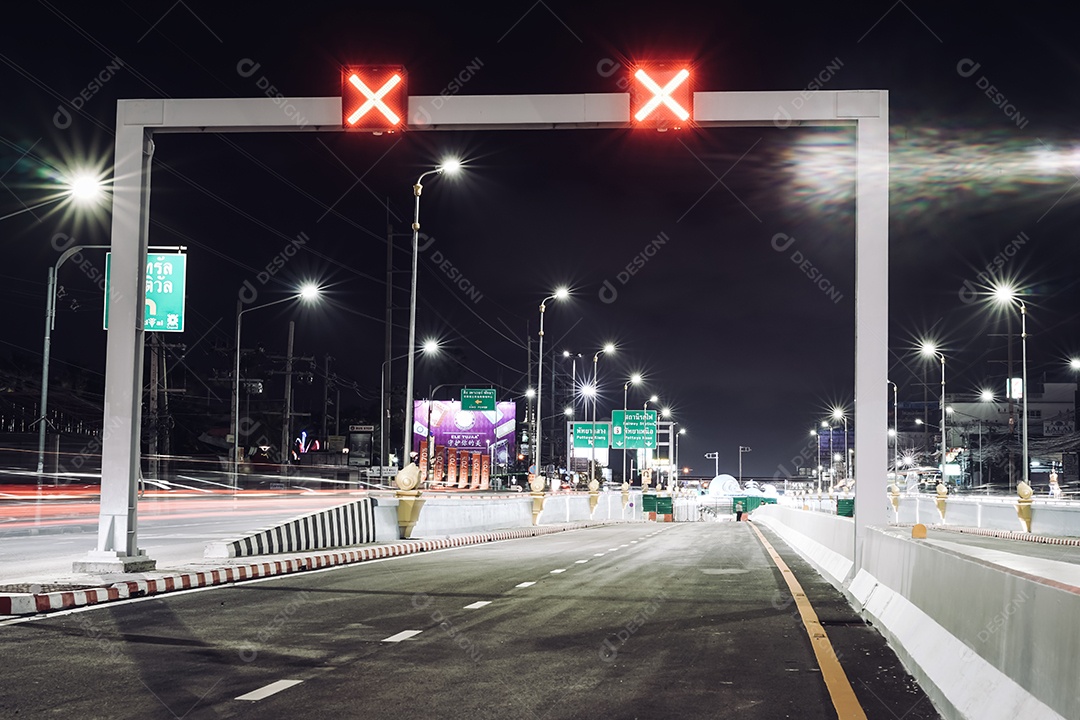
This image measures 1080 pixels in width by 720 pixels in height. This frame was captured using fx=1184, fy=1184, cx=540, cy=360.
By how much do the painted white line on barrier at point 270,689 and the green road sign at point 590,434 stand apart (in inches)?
2891

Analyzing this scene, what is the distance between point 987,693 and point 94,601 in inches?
415

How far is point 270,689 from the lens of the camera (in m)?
7.86

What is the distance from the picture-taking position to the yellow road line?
7.38 metres

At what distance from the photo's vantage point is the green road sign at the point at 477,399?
7644cm

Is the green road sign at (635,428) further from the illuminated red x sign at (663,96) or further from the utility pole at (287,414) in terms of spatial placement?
the illuminated red x sign at (663,96)

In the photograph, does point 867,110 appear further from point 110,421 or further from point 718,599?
point 110,421

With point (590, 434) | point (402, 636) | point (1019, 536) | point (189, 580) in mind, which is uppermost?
point (590, 434)

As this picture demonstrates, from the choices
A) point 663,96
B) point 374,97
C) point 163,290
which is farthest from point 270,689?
point 163,290

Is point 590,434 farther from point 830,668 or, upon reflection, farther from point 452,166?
point 830,668

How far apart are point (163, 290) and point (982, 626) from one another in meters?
13.7

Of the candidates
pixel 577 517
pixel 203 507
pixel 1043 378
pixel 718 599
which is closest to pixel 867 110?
pixel 718 599

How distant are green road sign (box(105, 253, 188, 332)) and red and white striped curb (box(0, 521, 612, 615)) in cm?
370

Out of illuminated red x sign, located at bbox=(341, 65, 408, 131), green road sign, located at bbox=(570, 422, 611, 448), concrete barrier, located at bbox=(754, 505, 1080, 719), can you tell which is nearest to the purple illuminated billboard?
green road sign, located at bbox=(570, 422, 611, 448)

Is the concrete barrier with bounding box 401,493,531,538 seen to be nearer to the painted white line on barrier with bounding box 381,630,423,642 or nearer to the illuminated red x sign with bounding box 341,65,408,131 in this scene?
the illuminated red x sign with bounding box 341,65,408,131
